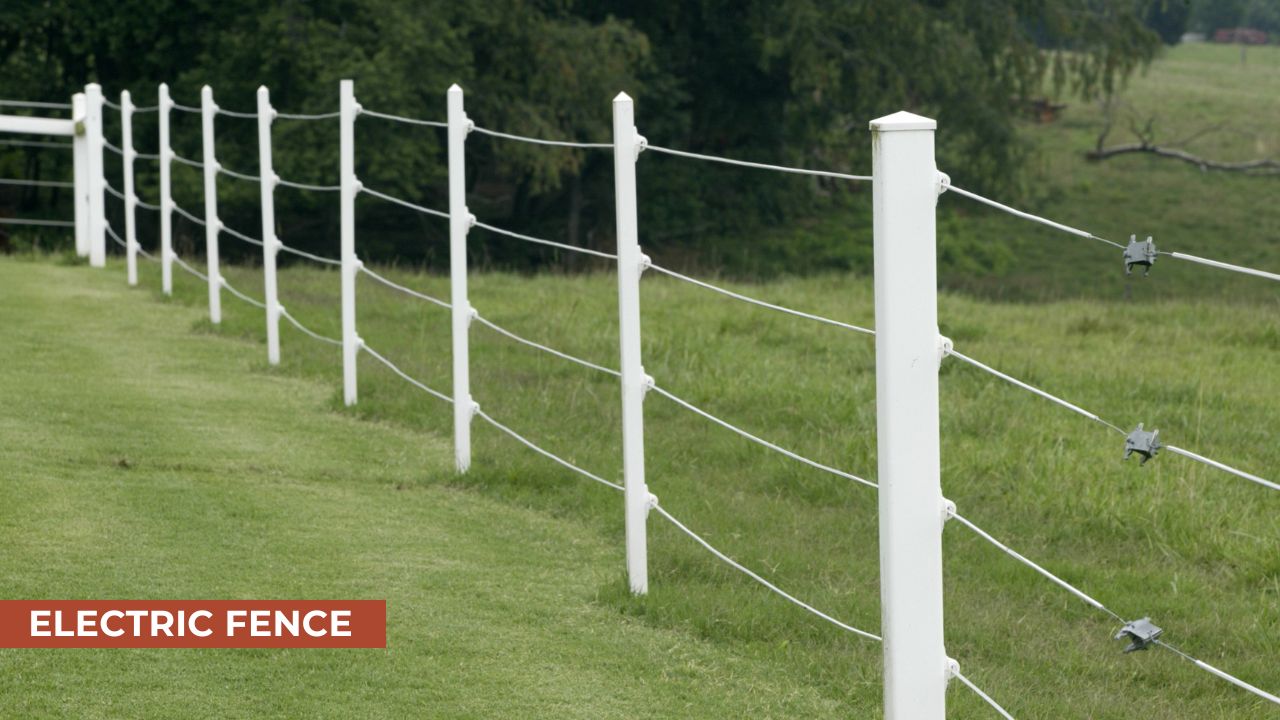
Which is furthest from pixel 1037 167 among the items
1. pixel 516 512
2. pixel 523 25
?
pixel 516 512

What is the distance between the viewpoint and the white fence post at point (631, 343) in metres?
4.04

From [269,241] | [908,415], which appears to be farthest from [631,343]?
[269,241]

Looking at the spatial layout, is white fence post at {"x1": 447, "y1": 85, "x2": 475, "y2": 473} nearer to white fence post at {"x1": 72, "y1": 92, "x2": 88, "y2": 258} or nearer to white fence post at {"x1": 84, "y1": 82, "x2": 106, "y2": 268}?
white fence post at {"x1": 84, "y1": 82, "x2": 106, "y2": 268}

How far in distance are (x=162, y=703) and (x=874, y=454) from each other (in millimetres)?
3365

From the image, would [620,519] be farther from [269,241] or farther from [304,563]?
[269,241]

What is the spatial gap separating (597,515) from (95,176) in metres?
8.14

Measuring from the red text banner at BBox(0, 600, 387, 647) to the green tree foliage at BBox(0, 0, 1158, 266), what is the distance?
16117mm

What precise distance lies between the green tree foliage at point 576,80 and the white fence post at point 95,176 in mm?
7569

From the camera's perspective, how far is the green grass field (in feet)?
11.6

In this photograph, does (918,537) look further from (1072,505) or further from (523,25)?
(523,25)

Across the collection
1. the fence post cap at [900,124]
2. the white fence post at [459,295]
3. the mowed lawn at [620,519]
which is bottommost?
the mowed lawn at [620,519]

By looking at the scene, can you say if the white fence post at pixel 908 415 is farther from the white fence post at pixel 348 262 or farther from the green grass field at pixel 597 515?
the white fence post at pixel 348 262

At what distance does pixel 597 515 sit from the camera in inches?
199

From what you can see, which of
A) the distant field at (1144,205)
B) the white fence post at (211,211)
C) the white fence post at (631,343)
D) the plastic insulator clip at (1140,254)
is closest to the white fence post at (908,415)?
the plastic insulator clip at (1140,254)
